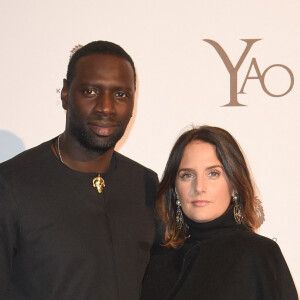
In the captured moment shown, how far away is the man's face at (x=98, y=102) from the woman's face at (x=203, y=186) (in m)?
0.30

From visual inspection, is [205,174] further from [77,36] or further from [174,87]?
[77,36]

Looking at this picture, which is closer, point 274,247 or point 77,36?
point 274,247

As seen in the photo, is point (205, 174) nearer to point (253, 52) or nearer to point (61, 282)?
point (61, 282)

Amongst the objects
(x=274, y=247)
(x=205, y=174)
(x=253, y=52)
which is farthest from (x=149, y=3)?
(x=274, y=247)

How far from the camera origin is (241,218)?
2.02m

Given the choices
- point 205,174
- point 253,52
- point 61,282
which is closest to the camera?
point 61,282

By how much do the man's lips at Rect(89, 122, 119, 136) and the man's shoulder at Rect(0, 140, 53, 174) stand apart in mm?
200

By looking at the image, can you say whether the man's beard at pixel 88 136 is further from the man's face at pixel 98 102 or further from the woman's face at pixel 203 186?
the woman's face at pixel 203 186

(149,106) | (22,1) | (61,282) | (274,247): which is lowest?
(61,282)

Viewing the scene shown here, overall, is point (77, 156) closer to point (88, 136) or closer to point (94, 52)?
point (88, 136)

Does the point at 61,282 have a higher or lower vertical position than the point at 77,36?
lower

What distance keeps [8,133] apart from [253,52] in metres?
1.20

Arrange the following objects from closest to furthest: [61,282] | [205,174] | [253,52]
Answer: [61,282]
[205,174]
[253,52]

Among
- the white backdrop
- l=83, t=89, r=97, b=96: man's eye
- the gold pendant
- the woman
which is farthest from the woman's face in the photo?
the white backdrop
